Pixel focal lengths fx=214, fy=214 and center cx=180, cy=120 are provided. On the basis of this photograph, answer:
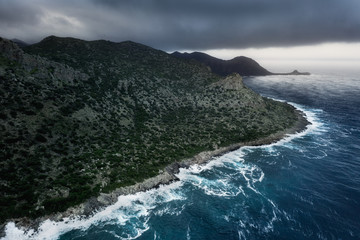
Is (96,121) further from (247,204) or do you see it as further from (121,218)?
(247,204)

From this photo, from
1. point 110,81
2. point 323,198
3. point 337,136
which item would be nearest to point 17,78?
point 110,81

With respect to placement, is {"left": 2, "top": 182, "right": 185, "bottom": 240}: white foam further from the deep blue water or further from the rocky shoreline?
the rocky shoreline

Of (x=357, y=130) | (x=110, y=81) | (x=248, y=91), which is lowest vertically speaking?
(x=357, y=130)

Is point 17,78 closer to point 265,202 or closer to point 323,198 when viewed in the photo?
point 265,202

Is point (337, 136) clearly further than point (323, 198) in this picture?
Yes

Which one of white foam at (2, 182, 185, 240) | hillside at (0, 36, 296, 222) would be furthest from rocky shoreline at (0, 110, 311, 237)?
hillside at (0, 36, 296, 222)

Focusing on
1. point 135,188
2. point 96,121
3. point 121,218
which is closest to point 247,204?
point 135,188

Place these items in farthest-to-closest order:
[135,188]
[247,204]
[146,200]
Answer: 1. [135,188]
2. [247,204]
3. [146,200]
